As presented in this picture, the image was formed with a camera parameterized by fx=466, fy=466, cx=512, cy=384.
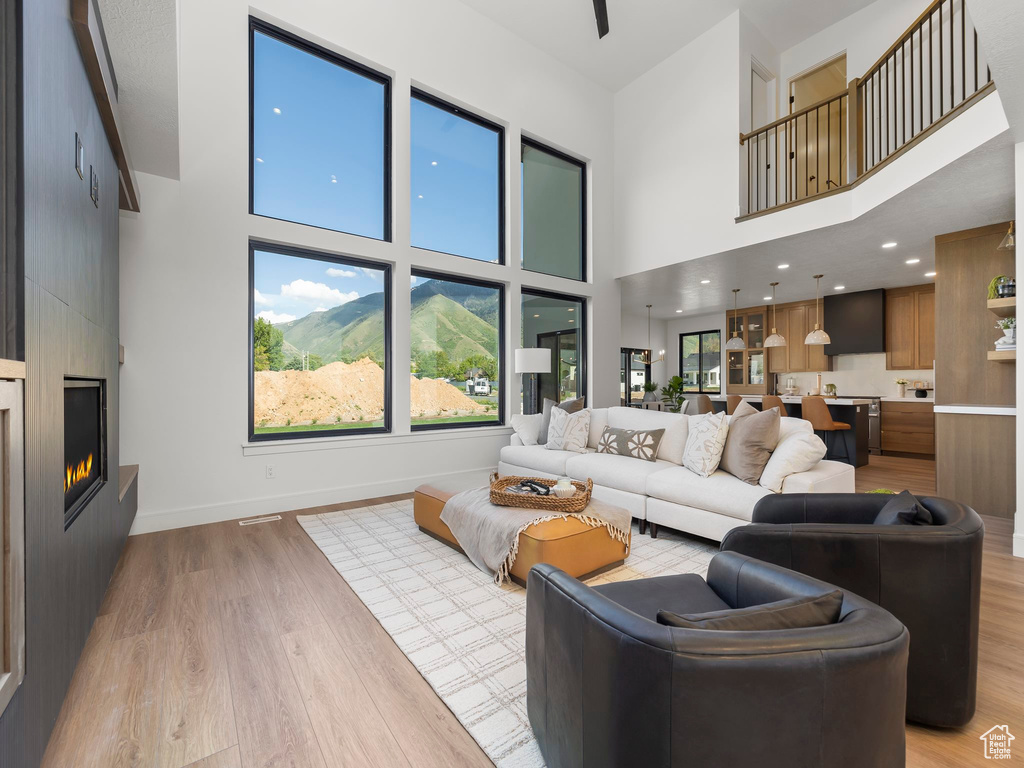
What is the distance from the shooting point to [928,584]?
1.45m

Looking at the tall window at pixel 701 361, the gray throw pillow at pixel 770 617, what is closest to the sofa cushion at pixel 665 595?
the gray throw pillow at pixel 770 617

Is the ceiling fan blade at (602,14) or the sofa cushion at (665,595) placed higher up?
the ceiling fan blade at (602,14)

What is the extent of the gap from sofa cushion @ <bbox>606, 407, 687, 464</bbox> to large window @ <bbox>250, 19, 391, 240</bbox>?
3.00 m

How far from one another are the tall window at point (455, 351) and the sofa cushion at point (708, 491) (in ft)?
8.48

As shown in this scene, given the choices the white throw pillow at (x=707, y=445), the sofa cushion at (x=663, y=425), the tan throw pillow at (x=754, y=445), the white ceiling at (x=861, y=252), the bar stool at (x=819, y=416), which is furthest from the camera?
the bar stool at (x=819, y=416)

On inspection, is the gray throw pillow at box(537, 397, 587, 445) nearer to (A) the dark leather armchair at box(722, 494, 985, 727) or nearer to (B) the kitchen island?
(A) the dark leather armchair at box(722, 494, 985, 727)

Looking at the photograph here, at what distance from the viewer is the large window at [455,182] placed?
5.13 m

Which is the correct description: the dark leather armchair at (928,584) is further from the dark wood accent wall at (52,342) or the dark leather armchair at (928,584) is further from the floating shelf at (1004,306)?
→ the floating shelf at (1004,306)

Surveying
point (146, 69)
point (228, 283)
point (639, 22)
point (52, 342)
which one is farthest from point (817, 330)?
point (52, 342)

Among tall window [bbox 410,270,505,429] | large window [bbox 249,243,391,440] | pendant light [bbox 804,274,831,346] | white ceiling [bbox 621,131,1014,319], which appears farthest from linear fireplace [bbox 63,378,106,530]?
pendant light [bbox 804,274,831,346]

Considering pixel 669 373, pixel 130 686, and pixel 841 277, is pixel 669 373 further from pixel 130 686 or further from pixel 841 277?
pixel 130 686

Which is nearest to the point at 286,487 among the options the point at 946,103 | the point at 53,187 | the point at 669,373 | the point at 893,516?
the point at 53,187

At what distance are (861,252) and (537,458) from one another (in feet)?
14.6

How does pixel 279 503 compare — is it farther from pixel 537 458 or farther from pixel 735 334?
pixel 735 334
